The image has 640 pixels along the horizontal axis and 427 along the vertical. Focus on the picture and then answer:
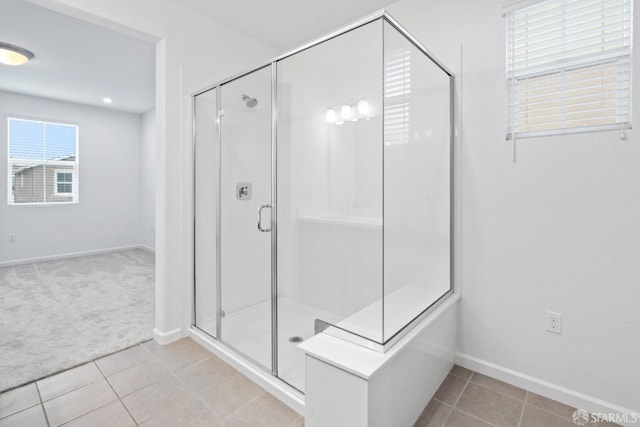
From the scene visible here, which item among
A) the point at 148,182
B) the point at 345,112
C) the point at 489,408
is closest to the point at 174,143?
the point at 345,112

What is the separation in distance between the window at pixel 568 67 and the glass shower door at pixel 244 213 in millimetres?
1647

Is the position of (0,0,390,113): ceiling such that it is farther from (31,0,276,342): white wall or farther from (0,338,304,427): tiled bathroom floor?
(0,338,304,427): tiled bathroom floor

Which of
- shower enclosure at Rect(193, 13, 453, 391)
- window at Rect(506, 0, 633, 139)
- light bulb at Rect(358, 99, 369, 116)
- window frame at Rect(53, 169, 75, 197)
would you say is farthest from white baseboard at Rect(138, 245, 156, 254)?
window at Rect(506, 0, 633, 139)

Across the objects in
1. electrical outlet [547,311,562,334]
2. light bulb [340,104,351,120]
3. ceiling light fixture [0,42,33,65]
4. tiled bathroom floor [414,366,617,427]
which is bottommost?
tiled bathroom floor [414,366,617,427]

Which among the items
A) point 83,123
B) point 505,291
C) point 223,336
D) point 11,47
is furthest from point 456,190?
point 83,123

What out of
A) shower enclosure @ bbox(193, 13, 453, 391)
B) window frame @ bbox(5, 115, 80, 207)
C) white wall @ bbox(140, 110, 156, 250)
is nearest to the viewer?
shower enclosure @ bbox(193, 13, 453, 391)

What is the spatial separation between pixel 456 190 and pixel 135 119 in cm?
613

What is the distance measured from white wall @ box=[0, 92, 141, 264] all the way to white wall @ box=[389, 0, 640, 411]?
561 cm

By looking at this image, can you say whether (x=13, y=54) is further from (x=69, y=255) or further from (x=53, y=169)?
(x=69, y=255)

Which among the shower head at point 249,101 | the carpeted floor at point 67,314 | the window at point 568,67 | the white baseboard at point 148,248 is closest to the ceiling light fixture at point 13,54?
the carpeted floor at point 67,314

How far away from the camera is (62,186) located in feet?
17.5

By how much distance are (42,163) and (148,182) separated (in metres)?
1.53

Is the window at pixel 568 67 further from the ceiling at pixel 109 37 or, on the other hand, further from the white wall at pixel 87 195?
the white wall at pixel 87 195

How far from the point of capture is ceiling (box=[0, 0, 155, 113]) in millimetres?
2771
